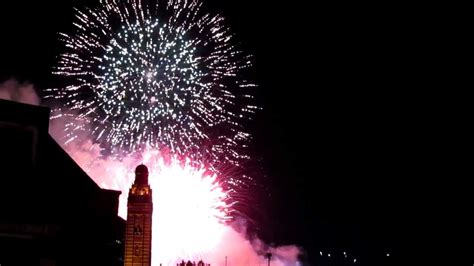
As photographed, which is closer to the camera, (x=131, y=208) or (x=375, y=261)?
(x=131, y=208)

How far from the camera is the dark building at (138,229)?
92.6ft

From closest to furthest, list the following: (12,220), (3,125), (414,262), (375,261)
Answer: (12,220), (3,125), (414,262), (375,261)

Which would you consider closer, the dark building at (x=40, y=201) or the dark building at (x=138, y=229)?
the dark building at (x=40, y=201)

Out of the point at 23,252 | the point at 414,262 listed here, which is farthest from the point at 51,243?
the point at 414,262

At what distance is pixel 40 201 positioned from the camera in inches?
948

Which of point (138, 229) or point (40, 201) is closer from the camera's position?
point (40, 201)

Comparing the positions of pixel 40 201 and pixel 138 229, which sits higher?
pixel 40 201

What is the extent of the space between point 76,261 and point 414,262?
51.5m

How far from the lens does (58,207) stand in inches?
970

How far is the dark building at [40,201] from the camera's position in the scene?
910 inches

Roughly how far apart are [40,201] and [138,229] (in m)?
5.74

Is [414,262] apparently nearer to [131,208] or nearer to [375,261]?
[375,261]

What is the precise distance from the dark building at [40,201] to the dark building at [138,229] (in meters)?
1.18

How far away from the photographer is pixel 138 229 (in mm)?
28594
